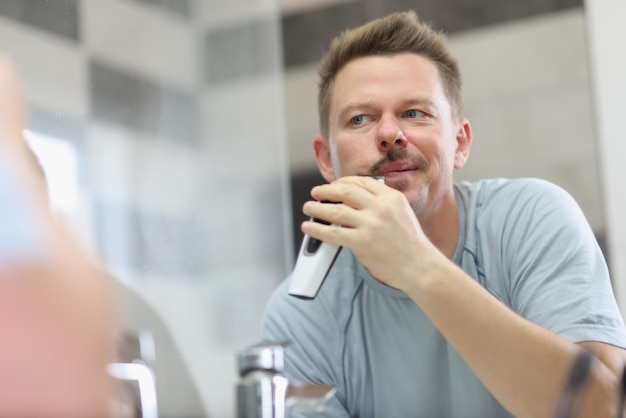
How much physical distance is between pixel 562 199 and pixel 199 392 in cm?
68

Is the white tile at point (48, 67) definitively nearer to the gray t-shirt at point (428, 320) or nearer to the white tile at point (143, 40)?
the white tile at point (143, 40)

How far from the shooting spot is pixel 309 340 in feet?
3.66

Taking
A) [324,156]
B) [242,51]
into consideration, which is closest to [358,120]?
[324,156]

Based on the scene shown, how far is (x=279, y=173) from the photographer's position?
2.09m

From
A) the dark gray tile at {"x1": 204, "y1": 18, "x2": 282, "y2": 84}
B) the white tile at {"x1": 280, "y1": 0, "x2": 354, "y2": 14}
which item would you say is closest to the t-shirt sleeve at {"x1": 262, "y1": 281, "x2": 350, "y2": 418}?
the dark gray tile at {"x1": 204, "y1": 18, "x2": 282, "y2": 84}

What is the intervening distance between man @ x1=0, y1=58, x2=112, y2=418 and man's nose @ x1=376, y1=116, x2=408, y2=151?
0.85 metres

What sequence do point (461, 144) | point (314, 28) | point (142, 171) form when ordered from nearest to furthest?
point (461, 144) < point (142, 171) < point (314, 28)

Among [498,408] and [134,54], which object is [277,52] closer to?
[134,54]

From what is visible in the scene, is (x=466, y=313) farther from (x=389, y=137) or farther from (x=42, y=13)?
(x=42, y=13)

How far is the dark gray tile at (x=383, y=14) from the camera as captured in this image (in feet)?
6.24

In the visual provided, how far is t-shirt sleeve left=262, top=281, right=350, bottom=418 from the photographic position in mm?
1089

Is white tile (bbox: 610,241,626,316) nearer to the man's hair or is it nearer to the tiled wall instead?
the man's hair

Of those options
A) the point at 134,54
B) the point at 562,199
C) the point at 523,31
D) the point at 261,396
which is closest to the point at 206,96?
the point at 134,54

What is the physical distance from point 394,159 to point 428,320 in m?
0.22
